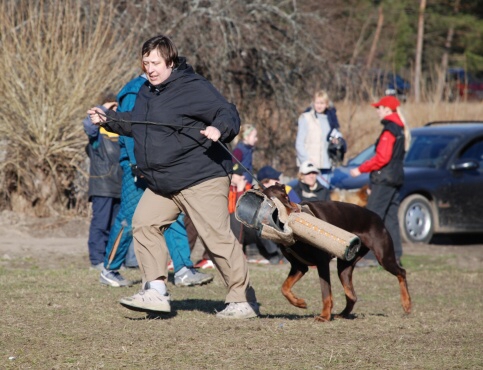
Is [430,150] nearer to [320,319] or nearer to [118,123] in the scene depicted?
[320,319]

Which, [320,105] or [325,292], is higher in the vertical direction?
[320,105]

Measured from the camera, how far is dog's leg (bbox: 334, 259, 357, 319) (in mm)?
7242

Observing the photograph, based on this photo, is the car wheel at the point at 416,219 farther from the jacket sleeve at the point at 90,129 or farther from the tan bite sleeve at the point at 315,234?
the tan bite sleeve at the point at 315,234

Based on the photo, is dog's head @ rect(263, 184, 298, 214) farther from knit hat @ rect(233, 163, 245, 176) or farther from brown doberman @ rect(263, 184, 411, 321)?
knit hat @ rect(233, 163, 245, 176)

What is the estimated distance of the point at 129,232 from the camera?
27.4 ft

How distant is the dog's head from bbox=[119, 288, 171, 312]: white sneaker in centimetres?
108

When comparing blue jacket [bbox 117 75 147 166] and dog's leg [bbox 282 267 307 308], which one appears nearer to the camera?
dog's leg [bbox 282 267 307 308]

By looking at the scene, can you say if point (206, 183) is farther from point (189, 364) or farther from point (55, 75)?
point (55, 75)

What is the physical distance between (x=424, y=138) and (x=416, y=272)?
3.56 m

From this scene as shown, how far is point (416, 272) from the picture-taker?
10.5m

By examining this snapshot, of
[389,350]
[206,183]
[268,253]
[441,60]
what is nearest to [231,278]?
[206,183]

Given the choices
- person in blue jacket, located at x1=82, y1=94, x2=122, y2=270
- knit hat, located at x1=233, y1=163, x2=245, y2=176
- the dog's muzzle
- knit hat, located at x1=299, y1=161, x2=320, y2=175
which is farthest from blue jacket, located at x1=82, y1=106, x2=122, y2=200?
the dog's muzzle

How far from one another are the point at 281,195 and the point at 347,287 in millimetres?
1044

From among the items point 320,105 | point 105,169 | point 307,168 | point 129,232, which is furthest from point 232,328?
point 320,105
